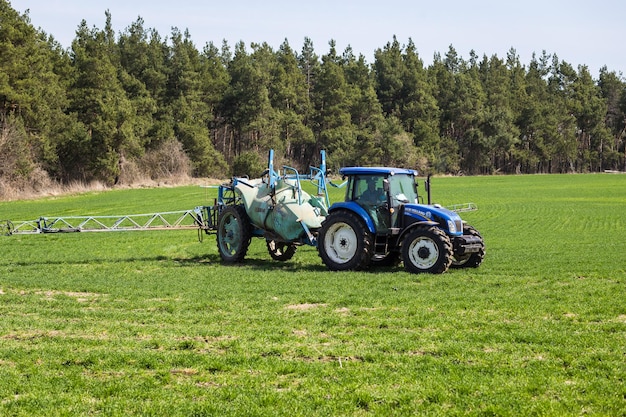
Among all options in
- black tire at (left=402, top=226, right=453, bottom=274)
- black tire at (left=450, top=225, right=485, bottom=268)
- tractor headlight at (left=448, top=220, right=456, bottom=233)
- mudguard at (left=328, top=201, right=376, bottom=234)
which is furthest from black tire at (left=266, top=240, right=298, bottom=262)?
tractor headlight at (left=448, top=220, right=456, bottom=233)

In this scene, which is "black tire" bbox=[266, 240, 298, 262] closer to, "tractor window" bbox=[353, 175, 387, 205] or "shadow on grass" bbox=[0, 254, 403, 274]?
"shadow on grass" bbox=[0, 254, 403, 274]

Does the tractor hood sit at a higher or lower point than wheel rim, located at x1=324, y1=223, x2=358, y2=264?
higher

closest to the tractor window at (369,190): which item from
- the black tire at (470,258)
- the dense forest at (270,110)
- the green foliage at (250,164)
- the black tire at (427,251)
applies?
the black tire at (427,251)

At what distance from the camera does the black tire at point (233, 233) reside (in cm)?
1958

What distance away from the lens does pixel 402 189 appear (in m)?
17.3

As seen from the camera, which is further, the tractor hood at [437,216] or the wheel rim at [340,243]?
the wheel rim at [340,243]

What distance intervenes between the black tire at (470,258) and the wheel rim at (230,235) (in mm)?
5775

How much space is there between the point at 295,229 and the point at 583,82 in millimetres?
146355

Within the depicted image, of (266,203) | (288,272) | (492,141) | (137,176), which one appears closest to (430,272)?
(288,272)

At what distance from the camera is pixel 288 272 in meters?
17.6

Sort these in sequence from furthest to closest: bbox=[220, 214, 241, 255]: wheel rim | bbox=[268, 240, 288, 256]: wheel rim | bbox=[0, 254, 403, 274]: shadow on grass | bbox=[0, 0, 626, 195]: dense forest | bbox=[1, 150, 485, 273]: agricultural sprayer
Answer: bbox=[0, 0, 626, 195]: dense forest → bbox=[268, 240, 288, 256]: wheel rim → bbox=[220, 214, 241, 255]: wheel rim → bbox=[0, 254, 403, 274]: shadow on grass → bbox=[1, 150, 485, 273]: agricultural sprayer

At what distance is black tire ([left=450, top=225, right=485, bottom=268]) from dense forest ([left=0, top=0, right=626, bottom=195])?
4558 cm

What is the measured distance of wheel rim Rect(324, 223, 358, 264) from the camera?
56.6 feet

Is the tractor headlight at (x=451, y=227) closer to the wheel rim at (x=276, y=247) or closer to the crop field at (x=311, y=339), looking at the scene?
the crop field at (x=311, y=339)
